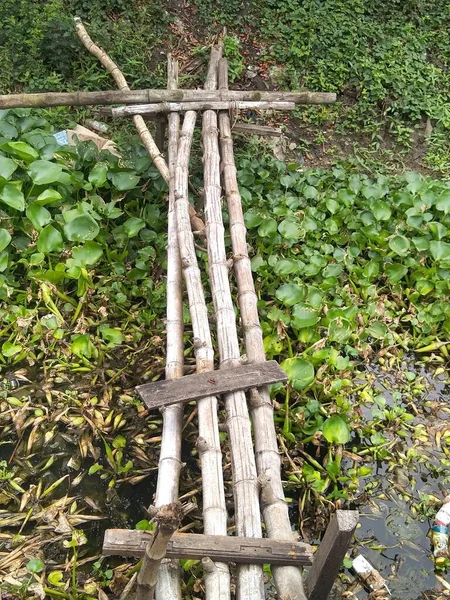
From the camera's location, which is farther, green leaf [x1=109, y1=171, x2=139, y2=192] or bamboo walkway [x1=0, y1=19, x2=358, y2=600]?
green leaf [x1=109, y1=171, x2=139, y2=192]

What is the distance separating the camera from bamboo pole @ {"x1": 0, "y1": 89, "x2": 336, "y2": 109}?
413cm

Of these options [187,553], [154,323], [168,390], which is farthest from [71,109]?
[187,553]

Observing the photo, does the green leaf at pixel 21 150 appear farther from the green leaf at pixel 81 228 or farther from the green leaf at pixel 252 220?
the green leaf at pixel 252 220

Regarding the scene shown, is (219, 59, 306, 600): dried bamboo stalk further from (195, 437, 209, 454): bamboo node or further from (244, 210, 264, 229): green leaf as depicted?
(244, 210, 264, 229): green leaf

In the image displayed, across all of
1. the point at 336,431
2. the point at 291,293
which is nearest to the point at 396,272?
the point at 291,293

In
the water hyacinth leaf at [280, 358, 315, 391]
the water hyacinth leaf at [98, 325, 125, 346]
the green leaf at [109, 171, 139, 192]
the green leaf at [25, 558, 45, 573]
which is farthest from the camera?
the green leaf at [109, 171, 139, 192]

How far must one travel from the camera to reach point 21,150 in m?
4.22

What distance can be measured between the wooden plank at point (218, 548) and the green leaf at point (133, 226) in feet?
8.50

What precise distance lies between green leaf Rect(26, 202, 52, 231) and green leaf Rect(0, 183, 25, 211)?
6 cm

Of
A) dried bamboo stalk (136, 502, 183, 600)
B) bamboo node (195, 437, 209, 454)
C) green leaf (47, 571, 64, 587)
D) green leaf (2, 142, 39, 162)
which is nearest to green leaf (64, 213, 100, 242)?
green leaf (2, 142, 39, 162)

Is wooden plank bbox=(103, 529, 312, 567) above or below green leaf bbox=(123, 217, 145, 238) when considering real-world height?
below

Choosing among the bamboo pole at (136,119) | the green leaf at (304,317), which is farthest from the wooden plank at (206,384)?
the bamboo pole at (136,119)

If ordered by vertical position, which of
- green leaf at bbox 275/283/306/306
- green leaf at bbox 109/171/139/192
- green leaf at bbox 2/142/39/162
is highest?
green leaf at bbox 2/142/39/162

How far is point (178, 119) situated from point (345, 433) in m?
2.69
